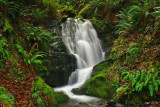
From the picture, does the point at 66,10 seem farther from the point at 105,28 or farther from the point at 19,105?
the point at 19,105

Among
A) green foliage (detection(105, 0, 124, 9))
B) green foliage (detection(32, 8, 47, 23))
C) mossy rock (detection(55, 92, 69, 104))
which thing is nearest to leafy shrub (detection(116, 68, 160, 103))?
mossy rock (detection(55, 92, 69, 104))

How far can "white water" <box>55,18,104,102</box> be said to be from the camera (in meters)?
8.11

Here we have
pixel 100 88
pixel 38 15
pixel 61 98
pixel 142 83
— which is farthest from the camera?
pixel 38 15

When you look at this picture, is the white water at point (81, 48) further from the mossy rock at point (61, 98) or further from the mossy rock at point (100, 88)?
the mossy rock at point (100, 88)

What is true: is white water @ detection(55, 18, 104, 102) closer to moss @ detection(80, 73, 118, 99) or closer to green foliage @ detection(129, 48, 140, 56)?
moss @ detection(80, 73, 118, 99)

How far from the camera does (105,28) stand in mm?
12102

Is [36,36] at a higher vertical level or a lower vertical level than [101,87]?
higher

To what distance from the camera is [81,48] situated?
1024 cm

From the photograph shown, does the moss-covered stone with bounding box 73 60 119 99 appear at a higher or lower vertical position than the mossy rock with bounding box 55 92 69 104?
higher

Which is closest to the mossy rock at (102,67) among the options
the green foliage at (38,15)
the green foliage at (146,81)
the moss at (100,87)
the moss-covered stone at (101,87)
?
the moss-covered stone at (101,87)

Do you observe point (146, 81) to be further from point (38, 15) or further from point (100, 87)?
point (38, 15)

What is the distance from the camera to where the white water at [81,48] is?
811 centimetres

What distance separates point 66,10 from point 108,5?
4.07 m

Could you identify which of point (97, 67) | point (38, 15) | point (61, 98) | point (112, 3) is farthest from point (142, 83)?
point (112, 3)
